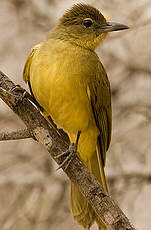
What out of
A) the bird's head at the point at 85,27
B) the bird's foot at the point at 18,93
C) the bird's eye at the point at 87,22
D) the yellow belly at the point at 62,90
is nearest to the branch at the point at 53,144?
the bird's foot at the point at 18,93

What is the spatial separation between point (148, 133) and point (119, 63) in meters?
0.86

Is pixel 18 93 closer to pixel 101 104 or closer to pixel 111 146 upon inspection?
pixel 101 104

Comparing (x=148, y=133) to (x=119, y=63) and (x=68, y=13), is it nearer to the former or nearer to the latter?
(x=119, y=63)

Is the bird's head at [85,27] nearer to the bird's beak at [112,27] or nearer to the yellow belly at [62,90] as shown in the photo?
the bird's beak at [112,27]

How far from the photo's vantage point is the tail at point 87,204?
11.5 feet

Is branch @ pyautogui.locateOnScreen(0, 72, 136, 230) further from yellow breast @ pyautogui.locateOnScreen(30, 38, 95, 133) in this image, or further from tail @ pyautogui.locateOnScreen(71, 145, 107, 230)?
tail @ pyautogui.locateOnScreen(71, 145, 107, 230)

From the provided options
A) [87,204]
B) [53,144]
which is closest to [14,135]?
[53,144]

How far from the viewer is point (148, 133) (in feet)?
19.4

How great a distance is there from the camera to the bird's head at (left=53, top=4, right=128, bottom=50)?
374cm

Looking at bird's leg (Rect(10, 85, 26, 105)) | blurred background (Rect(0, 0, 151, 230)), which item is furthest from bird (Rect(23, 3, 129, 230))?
blurred background (Rect(0, 0, 151, 230))

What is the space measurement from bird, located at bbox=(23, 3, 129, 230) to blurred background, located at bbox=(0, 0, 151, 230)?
155 centimetres

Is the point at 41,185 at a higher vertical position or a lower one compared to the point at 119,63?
lower

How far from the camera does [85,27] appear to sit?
3828 millimetres

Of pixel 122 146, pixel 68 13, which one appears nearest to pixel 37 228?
pixel 122 146
